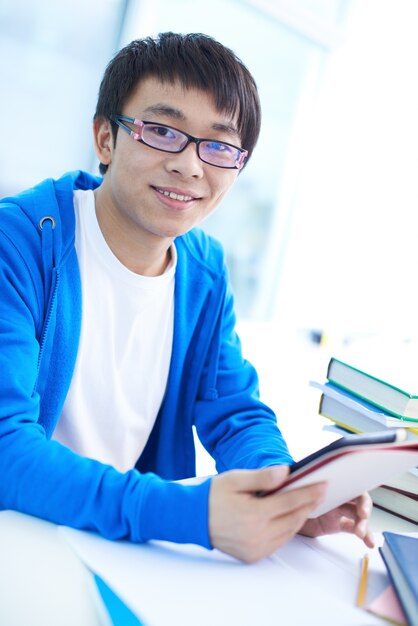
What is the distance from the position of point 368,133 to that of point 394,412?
310 centimetres

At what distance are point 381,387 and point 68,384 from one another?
551 mm

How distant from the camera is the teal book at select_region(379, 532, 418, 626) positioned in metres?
0.69

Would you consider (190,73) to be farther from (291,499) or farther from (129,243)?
(291,499)

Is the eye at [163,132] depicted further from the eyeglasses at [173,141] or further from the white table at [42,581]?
the white table at [42,581]

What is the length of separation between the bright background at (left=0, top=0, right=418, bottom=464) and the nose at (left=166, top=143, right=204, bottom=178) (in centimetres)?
181

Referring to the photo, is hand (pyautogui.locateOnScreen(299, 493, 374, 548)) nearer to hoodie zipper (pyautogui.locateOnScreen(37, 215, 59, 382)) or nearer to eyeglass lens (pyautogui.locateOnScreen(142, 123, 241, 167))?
hoodie zipper (pyautogui.locateOnScreen(37, 215, 59, 382))

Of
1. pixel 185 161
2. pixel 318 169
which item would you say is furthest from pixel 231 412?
pixel 318 169

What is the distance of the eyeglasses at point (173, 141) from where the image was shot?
1.13m

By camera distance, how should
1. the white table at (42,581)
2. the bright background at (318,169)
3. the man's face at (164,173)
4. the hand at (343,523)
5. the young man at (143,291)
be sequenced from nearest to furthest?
1. the white table at (42,581)
2. the hand at (343,523)
3. the young man at (143,291)
4. the man's face at (164,173)
5. the bright background at (318,169)

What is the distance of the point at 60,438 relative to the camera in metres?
1.20

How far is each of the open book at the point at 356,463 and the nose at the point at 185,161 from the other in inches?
23.8

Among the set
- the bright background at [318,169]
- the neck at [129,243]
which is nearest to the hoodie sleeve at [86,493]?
the neck at [129,243]

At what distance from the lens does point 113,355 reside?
1212 millimetres

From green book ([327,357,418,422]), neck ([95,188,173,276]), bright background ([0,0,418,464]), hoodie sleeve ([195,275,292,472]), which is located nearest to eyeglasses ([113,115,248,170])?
neck ([95,188,173,276])
